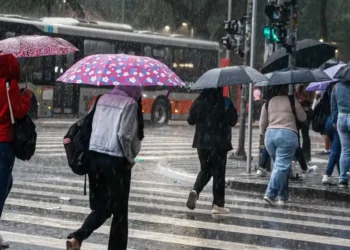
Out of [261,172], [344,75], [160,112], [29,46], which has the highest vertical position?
[29,46]

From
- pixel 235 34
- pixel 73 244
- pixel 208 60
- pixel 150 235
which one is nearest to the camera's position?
pixel 73 244

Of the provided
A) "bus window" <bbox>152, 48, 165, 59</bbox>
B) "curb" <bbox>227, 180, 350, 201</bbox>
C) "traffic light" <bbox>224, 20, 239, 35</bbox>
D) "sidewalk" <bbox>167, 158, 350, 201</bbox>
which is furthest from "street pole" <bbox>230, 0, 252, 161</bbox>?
"bus window" <bbox>152, 48, 165, 59</bbox>

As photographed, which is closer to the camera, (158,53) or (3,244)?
(3,244)

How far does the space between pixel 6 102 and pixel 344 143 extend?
6.70 m

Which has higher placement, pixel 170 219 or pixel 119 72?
pixel 119 72

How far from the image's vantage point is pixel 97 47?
103ft

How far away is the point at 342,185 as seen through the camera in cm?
1335

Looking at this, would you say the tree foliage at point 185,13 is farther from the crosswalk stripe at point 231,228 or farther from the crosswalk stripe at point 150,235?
the crosswalk stripe at point 150,235

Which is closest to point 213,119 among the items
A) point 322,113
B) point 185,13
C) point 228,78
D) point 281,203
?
point 228,78

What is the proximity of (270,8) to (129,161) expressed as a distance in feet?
26.7

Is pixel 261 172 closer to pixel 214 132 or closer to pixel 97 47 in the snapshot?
pixel 214 132

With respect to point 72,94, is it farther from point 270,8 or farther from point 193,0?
point 270,8

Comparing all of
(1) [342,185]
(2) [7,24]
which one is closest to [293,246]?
(1) [342,185]

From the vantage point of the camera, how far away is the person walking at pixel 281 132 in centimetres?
1181
